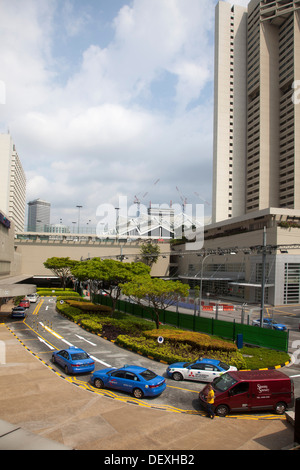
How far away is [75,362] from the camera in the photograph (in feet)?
60.0

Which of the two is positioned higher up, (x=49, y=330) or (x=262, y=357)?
(x=262, y=357)

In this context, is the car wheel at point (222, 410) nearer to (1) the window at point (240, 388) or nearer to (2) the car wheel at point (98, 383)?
(1) the window at point (240, 388)

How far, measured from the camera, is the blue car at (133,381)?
15.1 m

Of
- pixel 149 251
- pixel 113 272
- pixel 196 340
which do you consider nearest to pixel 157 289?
pixel 196 340

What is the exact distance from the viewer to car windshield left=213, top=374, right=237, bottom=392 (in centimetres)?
1380

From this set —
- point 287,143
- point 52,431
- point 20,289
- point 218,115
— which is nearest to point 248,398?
point 52,431

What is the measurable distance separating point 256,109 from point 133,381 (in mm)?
104564

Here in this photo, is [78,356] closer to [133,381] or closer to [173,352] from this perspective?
[133,381]

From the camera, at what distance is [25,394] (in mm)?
15039

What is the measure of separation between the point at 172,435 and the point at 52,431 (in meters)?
4.24

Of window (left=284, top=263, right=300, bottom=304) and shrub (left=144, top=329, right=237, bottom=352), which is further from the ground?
window (left=284, top=263, right=300, bottom=304)

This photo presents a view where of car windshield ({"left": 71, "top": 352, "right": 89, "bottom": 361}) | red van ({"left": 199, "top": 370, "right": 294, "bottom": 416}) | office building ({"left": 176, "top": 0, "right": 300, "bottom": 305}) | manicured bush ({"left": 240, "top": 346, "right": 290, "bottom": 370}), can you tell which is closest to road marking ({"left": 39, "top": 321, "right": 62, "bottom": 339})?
car windshield ({"left": 71, "top": 352, "right": 89, "bottom": 361})
